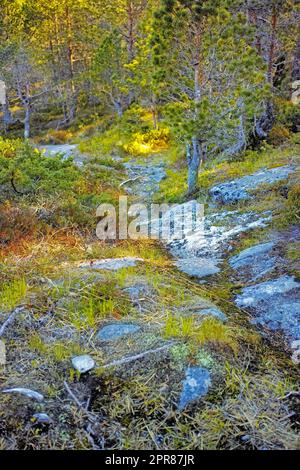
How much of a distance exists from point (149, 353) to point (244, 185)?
237 inches

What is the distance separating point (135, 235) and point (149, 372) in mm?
4369

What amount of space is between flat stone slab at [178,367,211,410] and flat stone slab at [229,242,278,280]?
2.01 m

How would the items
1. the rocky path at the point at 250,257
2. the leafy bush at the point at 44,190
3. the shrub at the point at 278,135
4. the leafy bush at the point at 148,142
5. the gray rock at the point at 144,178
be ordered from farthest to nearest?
1. the leafy bush at the point at 148,142
2. the shrub at the point at 278,135
3. the gray rock at the point at 144,178
4. the leafy bush at the point at 44,190
5. the rocky path at the point at 250,257

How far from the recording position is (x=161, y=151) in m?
17.4

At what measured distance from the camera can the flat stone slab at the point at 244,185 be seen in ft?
26.2

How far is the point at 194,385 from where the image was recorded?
276 cm

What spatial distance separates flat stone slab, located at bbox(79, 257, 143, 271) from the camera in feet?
15.4

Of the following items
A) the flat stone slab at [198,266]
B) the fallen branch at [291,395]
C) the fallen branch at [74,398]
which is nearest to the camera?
the fallen branch at [74,398]

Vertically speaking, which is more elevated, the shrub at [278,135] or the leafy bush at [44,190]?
the shrub at [278,135]

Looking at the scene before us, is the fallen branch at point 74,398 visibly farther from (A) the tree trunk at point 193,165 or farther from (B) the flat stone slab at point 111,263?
(A) the tree trunk at point 193,165

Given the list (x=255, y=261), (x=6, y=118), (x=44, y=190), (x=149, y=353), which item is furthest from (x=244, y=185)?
(x=6, y=118)

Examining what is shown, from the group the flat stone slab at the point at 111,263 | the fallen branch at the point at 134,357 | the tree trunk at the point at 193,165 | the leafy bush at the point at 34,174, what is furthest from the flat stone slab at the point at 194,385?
the tree trunk at the point at 193,165

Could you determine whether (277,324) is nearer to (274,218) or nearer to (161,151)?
(274,218)
